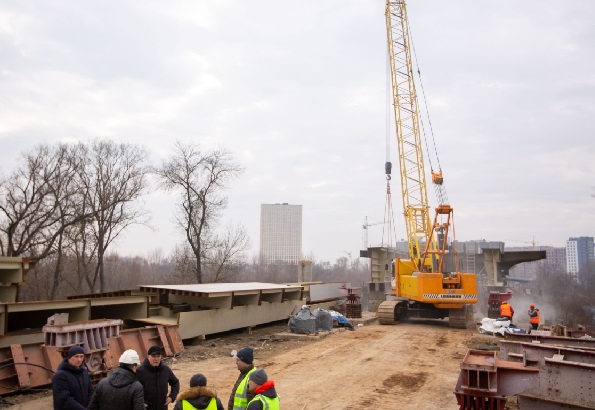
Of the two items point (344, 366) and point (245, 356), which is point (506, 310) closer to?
point (344, 366)

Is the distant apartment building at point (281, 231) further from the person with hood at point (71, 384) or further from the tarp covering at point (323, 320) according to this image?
the person with hood at point (71, 384)

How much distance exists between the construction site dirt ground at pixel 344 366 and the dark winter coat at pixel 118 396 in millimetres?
4285

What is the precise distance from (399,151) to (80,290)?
86.7 feet

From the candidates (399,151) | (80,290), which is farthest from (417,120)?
(80,290)

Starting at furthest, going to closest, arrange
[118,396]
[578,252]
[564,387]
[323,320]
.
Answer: [578,252]
[323,320]
[564,387]
[118,396]

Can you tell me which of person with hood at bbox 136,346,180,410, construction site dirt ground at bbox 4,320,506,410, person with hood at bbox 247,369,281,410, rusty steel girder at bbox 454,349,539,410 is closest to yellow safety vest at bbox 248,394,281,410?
person with hood at bbox 247,369,281,410

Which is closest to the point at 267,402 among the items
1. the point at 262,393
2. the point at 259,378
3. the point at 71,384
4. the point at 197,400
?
the point at 262,393

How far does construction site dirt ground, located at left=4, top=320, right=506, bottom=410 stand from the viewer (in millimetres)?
8797

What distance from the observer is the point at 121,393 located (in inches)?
171

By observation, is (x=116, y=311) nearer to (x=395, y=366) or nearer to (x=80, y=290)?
(x=395, y=366)

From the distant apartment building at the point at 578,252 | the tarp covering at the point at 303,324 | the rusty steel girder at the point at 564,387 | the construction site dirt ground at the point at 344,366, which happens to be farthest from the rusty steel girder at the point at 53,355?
the distant apartment building at the point at 578,252

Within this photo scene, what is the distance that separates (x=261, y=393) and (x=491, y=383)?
4.25 metres

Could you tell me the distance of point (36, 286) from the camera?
33219mm

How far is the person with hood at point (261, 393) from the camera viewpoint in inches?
152
